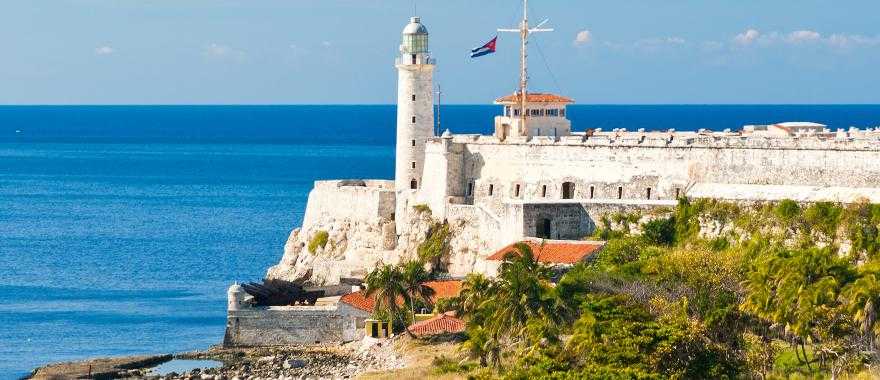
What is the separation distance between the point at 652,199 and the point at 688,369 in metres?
20.7

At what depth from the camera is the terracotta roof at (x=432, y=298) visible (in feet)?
219

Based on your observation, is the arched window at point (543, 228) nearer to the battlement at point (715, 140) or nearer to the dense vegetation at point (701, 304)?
the dense vegetation at point (701, 304)

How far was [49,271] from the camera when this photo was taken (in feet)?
312

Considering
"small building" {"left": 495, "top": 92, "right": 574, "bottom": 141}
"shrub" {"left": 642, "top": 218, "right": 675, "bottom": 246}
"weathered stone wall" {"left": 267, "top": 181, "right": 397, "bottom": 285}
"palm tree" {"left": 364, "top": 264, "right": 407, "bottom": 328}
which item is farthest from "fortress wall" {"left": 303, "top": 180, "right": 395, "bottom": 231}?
"shrub" {"left": 642, "top": 218, "right": 675, "bottom": 246}

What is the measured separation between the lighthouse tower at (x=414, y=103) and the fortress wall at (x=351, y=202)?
38.3 inches

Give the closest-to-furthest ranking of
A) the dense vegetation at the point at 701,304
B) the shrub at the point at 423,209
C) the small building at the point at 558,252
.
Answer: the dense vegetation at the point at 701,304, the small building at the point at 558,252, the shrub at the point at 423,209

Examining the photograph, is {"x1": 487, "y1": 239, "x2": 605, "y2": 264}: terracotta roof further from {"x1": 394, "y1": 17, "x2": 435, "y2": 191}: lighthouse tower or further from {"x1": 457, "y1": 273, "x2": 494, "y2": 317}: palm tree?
{"x1": 394, "y1": 17, "x2": 435, "y2": 191}: lighthouse tower

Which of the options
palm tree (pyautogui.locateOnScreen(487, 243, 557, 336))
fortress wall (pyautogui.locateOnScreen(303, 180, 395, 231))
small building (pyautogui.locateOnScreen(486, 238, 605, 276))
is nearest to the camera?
palm tree (pyautogui.locateOnScreen(487, 243, 557, 336))

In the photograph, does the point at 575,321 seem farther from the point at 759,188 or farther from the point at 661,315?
the point at 759,188

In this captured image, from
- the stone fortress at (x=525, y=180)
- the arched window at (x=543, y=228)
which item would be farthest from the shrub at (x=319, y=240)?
the arched window at (x=543, y=228)

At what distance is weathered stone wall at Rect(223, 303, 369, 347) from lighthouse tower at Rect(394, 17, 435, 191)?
444 inches

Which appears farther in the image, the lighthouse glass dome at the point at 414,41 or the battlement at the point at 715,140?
the lighthouse glass dome at the point at 414,41

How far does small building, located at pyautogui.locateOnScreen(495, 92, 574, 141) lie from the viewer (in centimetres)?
7606

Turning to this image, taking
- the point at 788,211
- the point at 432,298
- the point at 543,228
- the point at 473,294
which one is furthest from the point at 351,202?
the point at 788,211
